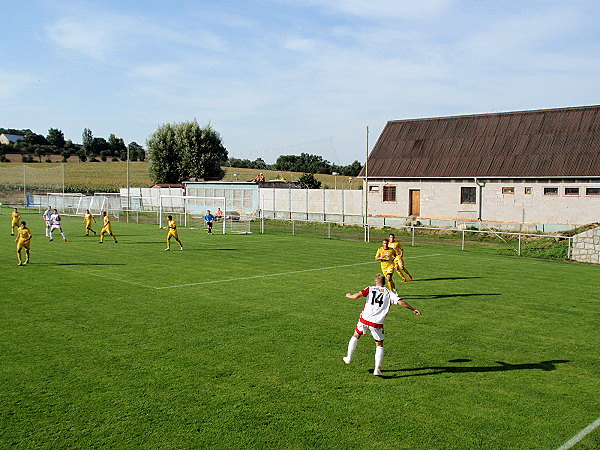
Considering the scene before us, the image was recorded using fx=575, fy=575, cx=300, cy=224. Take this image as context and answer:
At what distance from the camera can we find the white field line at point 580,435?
736 centimetres

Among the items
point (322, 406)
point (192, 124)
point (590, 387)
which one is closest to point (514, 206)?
point (590, 387)

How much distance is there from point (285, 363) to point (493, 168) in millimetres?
34510

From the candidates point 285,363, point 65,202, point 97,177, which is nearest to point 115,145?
point 97,177

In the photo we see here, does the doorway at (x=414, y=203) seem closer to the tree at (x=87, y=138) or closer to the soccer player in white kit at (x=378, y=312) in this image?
the soccer player in white kit at (x=378, y=312)

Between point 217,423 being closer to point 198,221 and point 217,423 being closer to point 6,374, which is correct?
point 6,374

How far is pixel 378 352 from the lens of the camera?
392 inches

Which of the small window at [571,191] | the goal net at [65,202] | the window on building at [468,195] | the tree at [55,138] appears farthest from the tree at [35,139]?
the small window at [571,191]

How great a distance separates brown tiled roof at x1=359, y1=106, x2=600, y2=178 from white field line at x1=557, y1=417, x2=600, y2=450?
32.3 m

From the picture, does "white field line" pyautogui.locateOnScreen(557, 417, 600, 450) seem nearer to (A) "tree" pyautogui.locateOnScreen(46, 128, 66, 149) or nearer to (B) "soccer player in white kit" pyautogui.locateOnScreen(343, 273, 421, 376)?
(B) "soccer player in white kit" pyautogui.locateOnScreen(343, 273, 421, 376)

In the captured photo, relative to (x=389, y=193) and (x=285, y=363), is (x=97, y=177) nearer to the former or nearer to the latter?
(x=389, y=193)

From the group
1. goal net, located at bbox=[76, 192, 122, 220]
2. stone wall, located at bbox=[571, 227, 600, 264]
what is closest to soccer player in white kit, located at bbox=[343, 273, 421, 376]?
stone wall, located at bbox=[571, 227, 600, 264]

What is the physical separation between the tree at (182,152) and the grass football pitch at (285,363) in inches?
2489

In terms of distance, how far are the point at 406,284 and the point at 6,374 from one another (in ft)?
43.6

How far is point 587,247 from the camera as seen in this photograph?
86.0 ft
